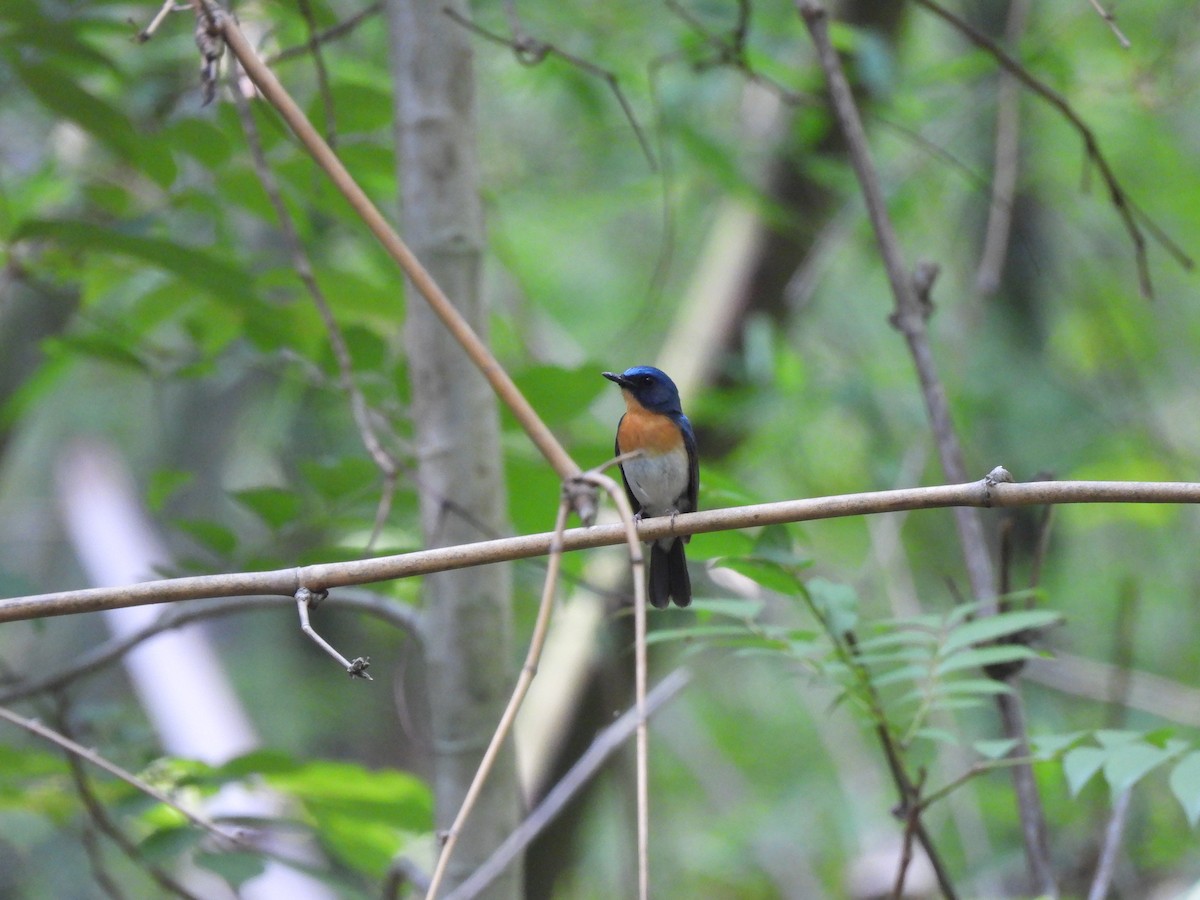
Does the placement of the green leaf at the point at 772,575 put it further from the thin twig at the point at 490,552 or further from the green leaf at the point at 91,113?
the green leaf at the point at 91,113

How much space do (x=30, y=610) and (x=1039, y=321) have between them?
21.7 feet

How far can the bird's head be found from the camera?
4012 millimetres

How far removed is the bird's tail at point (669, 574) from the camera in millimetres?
3943

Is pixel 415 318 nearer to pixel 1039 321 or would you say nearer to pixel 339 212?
pixel 339 212

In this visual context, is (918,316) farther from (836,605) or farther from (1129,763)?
(1129,763)

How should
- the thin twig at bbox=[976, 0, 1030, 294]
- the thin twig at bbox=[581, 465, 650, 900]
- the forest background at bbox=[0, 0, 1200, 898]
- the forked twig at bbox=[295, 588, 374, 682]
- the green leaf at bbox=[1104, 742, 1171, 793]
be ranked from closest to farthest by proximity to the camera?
the thin twig at bbox=[581, 465, 650, 900] → the forked twig at bbox=[295, 588, 374, 682] → the green leaf at bbox=[1104, 742, 1171, 793] → the forest background at bbox=[0, 0, 1200, 898] → the thin twig at bbox=[976, 0, 1030, 294]

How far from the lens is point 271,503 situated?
10.1ft

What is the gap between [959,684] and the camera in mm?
2354

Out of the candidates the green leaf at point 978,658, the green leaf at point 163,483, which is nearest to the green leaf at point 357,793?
the green leaf at point 163,483

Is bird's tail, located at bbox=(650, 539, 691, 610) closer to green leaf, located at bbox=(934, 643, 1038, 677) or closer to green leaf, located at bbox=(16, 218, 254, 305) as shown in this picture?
green leaf, located at bbox=(934, 643, 1038, 677)

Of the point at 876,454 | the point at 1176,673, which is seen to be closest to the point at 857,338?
the point at 876,454

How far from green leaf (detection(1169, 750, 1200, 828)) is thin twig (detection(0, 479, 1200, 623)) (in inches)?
25.5

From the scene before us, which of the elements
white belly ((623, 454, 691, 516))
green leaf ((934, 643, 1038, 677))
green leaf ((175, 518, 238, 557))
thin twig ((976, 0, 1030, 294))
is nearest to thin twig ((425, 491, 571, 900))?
green leaf ((934, 643, 1038, 677))

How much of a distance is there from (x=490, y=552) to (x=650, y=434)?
8.13 feet
